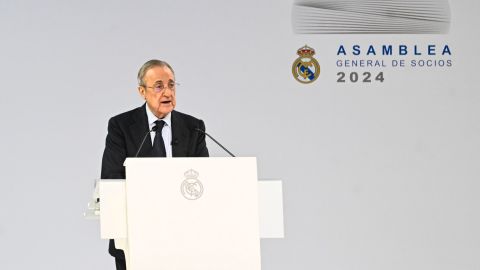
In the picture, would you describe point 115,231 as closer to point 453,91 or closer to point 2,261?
point 2,261

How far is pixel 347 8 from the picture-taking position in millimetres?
5379

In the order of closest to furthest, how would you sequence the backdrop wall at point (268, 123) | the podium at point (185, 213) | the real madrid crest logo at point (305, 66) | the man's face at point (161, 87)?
1. the podium at point (185, 213)
2. the man's face at point (161, 87)
3. the backdrop wall at point (268, 123)
4. the real madrid crest logo at point (305, 66)

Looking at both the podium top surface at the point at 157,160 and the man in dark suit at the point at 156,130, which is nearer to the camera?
the podium top surface at the point at 157,160

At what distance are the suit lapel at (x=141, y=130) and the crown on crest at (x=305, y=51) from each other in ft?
4.67

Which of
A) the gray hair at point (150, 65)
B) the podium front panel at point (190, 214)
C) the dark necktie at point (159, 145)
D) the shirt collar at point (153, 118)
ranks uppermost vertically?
the gray hair at point (150, 65)

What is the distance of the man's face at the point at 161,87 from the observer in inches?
155

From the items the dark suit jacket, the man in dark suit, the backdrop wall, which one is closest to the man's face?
the man in dark suit

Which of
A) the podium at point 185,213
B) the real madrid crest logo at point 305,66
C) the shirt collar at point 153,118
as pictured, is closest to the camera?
the podium at point 185,213

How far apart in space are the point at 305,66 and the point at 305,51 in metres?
0.10

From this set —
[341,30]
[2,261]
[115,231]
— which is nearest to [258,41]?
[341,30]

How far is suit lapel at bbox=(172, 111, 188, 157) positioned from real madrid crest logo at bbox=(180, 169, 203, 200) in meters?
0.93

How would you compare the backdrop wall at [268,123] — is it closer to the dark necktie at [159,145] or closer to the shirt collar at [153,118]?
the shirt collar at [153,118]

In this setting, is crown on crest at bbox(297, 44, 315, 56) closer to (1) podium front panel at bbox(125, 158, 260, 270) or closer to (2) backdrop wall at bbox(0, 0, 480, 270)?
(2) backdrop wall at bbox(0, 0, 480, 270)

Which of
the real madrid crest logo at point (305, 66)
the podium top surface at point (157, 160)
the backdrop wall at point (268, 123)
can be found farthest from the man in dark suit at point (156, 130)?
the real madrid crest logo at point (305, 66)
